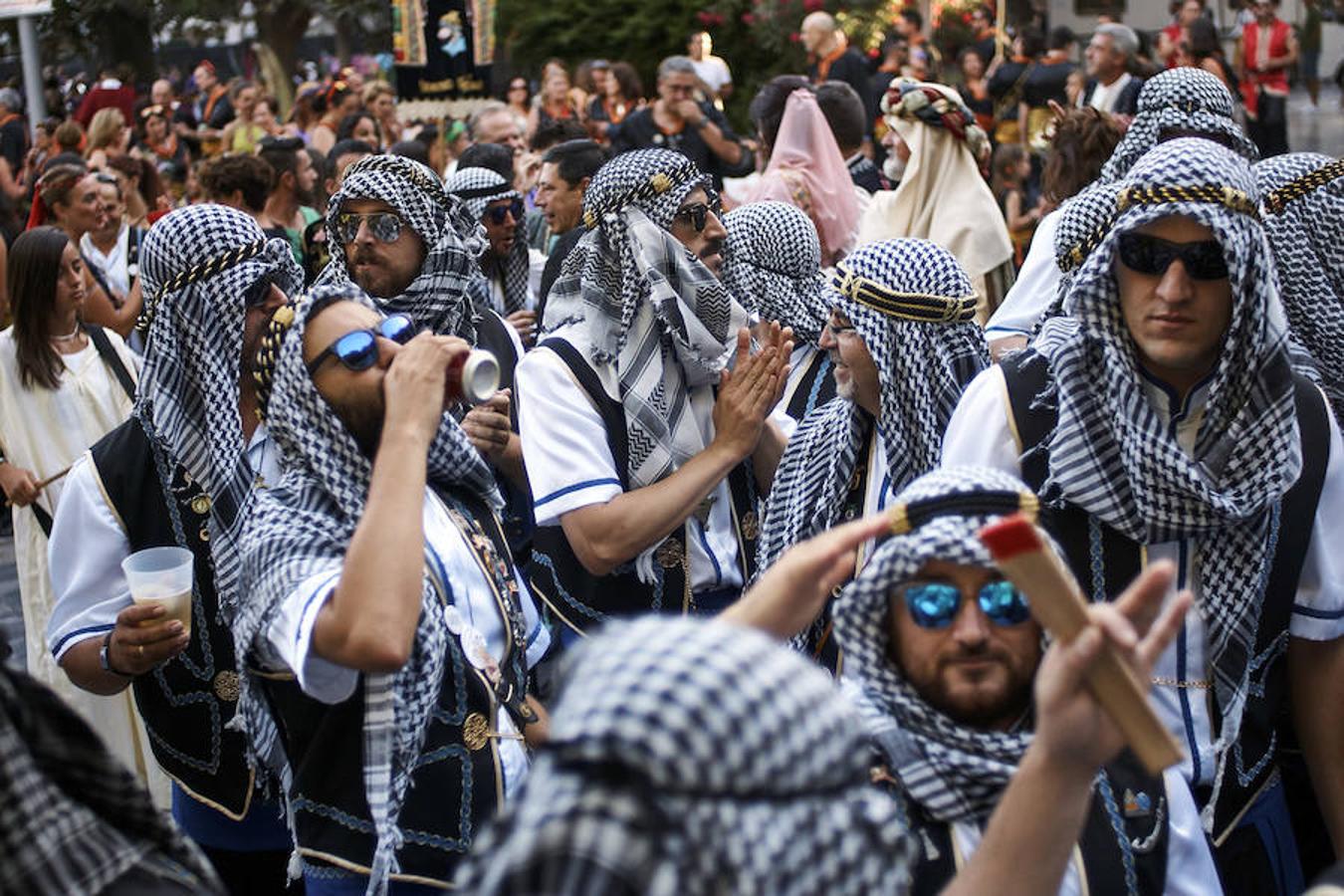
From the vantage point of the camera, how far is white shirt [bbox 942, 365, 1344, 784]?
3.52 m

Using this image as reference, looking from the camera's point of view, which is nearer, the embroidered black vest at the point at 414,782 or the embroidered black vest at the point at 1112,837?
the embroidered black vest at the point at 1112,837

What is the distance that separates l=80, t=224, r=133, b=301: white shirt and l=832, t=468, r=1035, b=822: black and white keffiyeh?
23.0 ft

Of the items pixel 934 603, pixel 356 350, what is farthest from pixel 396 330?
pixel 934 603

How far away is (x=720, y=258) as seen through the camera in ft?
16.9

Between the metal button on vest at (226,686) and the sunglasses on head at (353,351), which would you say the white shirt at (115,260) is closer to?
the metal button on vest at (226,686)

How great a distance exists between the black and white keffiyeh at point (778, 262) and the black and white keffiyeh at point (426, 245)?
97 cm

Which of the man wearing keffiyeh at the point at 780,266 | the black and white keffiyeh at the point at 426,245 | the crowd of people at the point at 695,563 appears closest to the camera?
the crowd of people at the point at 695,563

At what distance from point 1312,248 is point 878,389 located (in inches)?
79.7

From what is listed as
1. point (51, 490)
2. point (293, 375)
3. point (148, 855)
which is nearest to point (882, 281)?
point (293, 375)

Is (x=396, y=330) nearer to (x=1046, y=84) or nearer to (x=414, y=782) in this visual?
(x=414, y=782)

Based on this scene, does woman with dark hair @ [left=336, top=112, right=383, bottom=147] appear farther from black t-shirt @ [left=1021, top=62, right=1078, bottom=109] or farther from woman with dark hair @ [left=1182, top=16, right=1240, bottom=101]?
woman with dark hair @ [left=1182, top=16, right=1240, bottom=101]

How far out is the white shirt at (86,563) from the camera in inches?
157

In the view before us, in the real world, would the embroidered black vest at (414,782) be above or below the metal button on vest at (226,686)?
above

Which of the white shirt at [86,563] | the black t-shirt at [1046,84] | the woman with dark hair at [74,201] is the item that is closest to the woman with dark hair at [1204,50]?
the black t-shirt at [1046,84]
